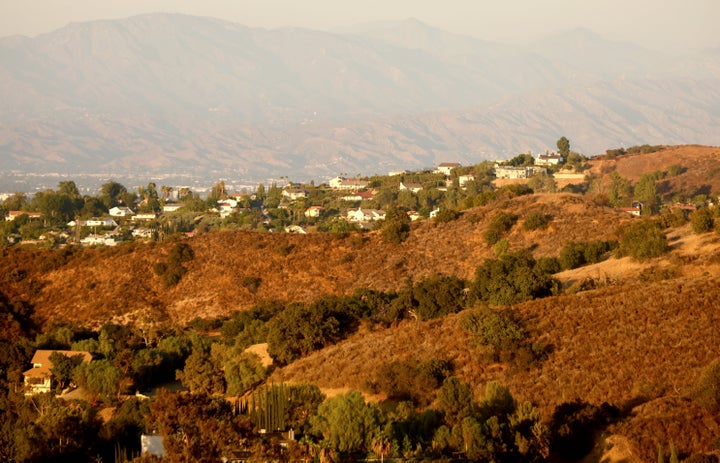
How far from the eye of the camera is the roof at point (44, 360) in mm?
39688

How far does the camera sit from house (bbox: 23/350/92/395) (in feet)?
126

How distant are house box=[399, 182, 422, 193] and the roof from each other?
64915mm

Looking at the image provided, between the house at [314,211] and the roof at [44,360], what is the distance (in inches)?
2235

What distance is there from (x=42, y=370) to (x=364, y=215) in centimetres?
5464

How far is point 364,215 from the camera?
93062 millimetres

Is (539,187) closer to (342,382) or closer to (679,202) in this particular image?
(679,202)

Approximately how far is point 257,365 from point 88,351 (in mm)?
9134

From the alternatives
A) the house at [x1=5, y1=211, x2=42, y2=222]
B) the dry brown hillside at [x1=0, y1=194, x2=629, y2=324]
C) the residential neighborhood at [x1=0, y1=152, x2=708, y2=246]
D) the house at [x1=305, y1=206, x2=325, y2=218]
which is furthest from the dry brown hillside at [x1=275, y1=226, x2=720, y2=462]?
the house at [x1=5, y1=211, x2=42, y2=222]

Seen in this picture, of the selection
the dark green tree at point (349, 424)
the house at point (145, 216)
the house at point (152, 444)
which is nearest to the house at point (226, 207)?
the house at point (145, 216)

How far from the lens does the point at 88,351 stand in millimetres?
43000

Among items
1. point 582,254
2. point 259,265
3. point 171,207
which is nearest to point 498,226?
point 582,254

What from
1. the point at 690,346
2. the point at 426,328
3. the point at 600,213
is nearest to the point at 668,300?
the point at 690,346

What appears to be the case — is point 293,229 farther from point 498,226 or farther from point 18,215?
point 18,215

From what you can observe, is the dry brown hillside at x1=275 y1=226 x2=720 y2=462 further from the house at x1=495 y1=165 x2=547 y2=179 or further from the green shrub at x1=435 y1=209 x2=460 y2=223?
the house at x1=495 y1=165 x2=547 y2=179
